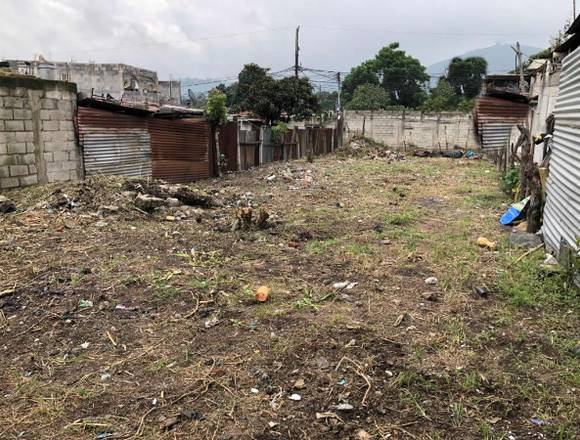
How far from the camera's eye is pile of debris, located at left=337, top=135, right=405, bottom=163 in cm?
1940

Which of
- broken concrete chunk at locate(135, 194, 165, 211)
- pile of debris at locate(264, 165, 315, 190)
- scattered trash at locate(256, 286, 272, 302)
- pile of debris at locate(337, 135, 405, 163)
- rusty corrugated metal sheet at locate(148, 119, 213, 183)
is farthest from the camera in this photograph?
pile of debris at locate(337, 135, 405, 163)

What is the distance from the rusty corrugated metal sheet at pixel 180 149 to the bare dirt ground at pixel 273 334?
14.2 feet

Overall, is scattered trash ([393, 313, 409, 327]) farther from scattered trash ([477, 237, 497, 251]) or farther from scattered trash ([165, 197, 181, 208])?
scattered trash ([165, 197, 181, 208])

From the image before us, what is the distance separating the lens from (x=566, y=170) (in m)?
4.96

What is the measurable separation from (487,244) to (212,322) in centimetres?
365

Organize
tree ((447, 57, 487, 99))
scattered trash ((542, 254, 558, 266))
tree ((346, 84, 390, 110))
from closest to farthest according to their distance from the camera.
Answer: scattered trash ((542, 254, 558, 266)), tree ((346, 84, 390, 110)), tree ((447, 57, 487, 99))

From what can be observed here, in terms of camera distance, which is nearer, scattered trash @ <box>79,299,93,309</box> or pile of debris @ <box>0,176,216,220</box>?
scattered trash @ <box>79,299,93,309</box>

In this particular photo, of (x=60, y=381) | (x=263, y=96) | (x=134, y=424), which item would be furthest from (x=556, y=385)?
(x=263, y=96)

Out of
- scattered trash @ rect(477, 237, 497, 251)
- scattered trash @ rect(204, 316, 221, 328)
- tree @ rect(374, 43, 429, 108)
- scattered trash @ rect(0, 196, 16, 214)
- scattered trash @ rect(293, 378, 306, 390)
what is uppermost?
tree @ rect(374, 43, 429, 108)

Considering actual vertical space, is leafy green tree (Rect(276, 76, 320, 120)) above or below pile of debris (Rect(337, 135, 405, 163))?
above

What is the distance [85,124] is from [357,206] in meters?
5.35

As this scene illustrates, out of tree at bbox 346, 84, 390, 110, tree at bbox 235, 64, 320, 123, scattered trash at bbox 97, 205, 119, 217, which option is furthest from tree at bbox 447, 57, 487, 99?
scattered trash at bbox 97, 205, 119, 217

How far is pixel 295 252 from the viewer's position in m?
5.46

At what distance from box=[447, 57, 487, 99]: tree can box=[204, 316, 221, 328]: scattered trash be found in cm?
3842
